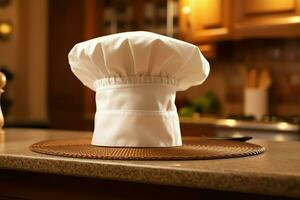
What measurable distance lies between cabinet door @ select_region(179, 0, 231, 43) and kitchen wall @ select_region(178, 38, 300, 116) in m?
0.26

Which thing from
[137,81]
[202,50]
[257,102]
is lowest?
[257,102]

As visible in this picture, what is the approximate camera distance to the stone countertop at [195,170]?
702mm

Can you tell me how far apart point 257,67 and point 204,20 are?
51 centimetres

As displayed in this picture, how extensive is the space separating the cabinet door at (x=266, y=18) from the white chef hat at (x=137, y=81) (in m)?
2.15

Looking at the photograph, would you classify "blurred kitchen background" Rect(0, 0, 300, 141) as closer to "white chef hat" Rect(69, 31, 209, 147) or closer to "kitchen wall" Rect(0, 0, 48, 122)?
"kitchen wall" Rect(0, 0, 48, 122)

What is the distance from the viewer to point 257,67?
359 cm

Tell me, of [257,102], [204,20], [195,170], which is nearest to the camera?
[195,170]

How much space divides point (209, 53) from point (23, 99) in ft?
6.56

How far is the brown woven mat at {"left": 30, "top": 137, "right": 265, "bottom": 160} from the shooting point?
89cm

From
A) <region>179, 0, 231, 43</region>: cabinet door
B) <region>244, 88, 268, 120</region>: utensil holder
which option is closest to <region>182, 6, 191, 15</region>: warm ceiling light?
<region>179, 0, 231, 43</region>: cabinet door

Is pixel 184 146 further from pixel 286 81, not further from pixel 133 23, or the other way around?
pixel 133 23

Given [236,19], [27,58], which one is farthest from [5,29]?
[236,19]

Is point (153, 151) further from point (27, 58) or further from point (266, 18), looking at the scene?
point (27, 58)

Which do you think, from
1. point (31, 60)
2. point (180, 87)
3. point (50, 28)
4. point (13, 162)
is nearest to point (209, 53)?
point (50, 28)
